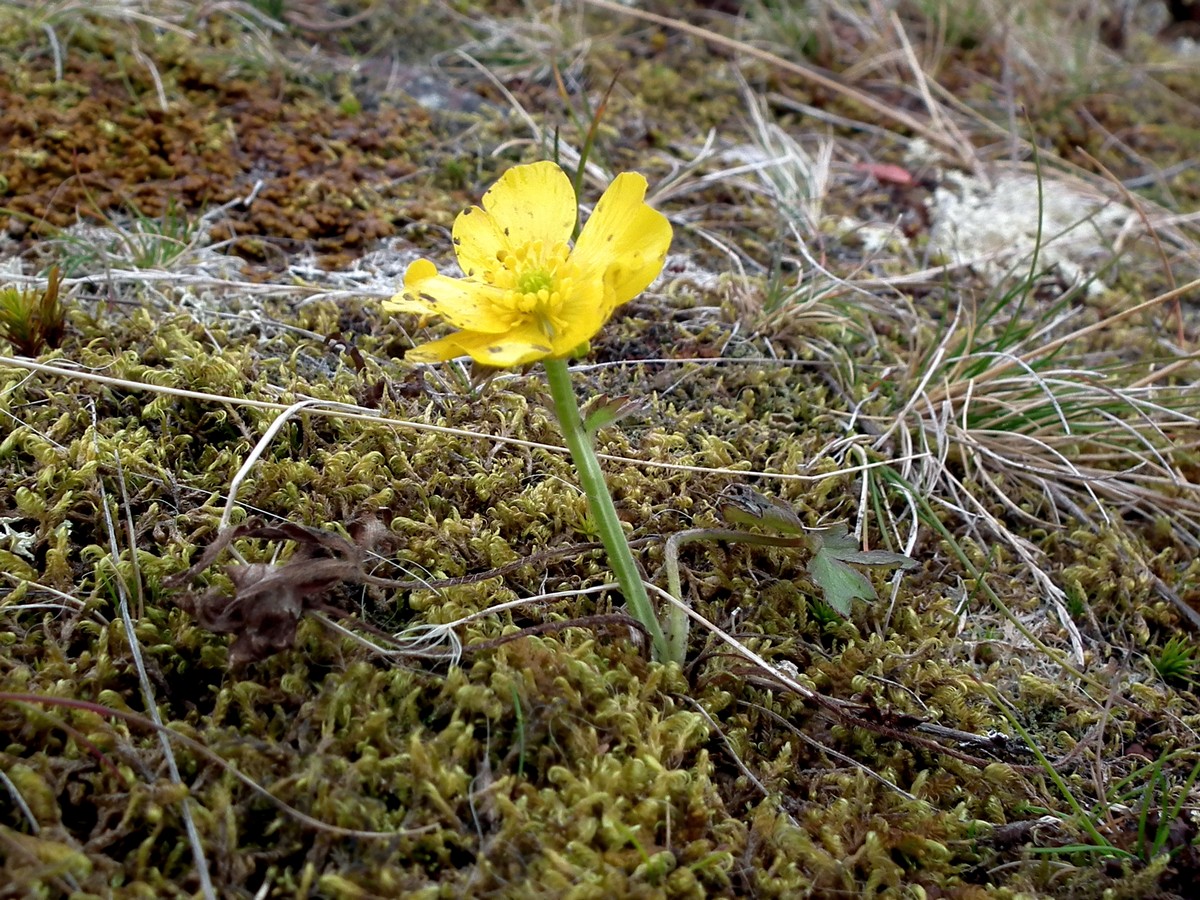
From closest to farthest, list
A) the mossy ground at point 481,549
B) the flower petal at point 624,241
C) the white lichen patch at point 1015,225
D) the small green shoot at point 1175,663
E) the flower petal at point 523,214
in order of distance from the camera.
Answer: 1. the mossy ground at point 481,549
2. the flower petal at point 624,241
3. the flower petal at point 523,214
4. the small green shoot at point 1175,663
5. the white lichen patch at point 1015,225

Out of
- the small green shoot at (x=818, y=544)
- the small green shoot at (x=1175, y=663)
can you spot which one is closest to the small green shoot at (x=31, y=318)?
the small green shoot at (x=818, y=544)

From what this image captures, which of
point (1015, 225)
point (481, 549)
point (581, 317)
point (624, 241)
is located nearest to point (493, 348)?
point (581, 317)

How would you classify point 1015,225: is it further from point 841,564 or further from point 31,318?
point 31,318

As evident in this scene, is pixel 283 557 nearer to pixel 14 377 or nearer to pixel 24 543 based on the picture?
pixel 24 543

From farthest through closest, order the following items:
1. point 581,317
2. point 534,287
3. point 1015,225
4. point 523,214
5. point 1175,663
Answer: point 1015,225
point 1175,663
point 523,214
point 534,287
point 581,317

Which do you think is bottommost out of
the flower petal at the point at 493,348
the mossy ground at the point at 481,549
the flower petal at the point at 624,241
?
the mossy ground at the point at 481,549

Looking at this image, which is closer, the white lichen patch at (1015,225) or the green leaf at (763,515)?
the green leaf at (763,515)

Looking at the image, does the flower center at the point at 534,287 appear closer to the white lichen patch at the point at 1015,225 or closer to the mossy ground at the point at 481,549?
the mossy ground at the point at 481,549
